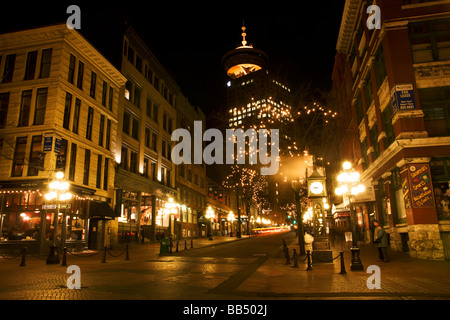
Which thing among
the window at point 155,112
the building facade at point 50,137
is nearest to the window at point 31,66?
the building facade at point 50,137

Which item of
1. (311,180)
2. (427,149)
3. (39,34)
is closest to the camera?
(427,149)

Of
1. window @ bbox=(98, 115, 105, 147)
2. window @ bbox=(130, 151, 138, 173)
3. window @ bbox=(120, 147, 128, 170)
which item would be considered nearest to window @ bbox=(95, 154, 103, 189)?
window @ bbox=(98, 115, 105, 147)

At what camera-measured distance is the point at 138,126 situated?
120 ft

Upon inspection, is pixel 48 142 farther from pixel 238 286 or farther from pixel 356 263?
pixel 356 263

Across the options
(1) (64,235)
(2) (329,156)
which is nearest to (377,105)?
(1) (64,235)

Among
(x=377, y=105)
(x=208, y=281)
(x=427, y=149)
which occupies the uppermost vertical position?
(x=377, y=105)

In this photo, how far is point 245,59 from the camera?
45844 mm

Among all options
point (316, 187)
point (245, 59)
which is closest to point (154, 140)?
point (245, 59)

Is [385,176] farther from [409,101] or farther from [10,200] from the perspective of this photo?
[10,200]

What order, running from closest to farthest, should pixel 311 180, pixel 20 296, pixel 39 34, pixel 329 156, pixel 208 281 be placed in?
pixel 20 296
pixel 208 281
pixel 311 180
pixel 39 34
pixel 329 156

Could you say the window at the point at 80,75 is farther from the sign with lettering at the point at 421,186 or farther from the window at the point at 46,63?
the sign with lettering at the point at 421,186

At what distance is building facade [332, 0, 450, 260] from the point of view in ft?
54.3

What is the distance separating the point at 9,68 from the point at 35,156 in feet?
25.7

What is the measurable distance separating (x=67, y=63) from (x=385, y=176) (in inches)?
966
